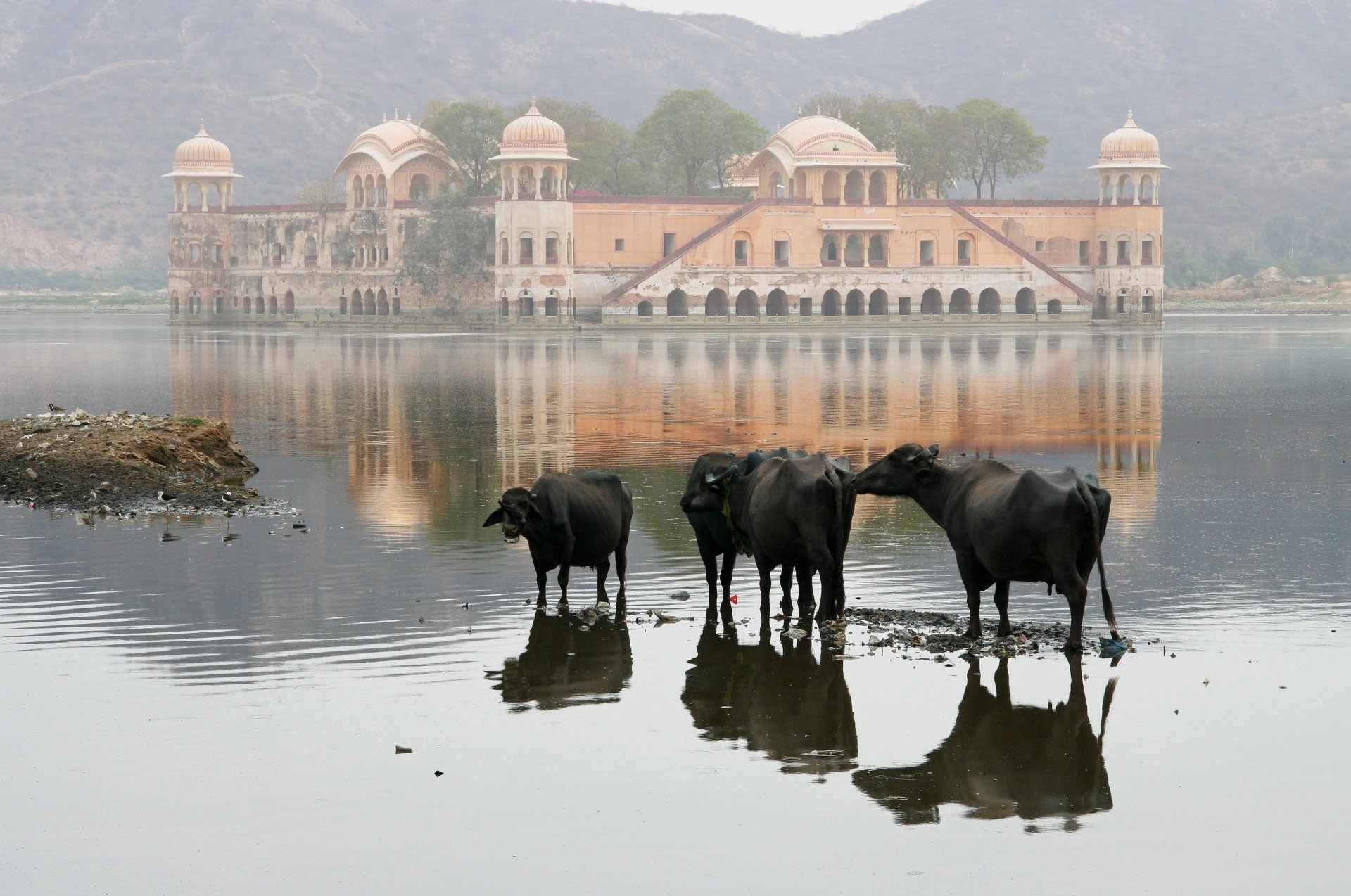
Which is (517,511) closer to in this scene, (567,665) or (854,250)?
(567,665)

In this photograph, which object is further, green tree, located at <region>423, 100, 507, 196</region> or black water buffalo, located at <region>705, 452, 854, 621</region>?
green tree, located at <region>423, 100, 507, 196</region>

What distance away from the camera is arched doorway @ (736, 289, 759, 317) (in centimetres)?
7400

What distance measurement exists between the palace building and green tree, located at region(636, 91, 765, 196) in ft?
5.70

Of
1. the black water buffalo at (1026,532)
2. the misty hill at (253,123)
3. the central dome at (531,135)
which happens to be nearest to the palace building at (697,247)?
the central dome at (531,135)

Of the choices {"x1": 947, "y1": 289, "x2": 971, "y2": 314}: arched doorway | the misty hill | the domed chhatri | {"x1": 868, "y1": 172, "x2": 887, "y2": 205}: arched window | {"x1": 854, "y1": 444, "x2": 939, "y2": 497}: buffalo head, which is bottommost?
{"x1": 854, "y1": 444, "x2": 939, "y2": 497}: buffalo head

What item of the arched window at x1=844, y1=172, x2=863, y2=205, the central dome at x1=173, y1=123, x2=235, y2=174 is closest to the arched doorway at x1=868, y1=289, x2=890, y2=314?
the arched window at x1=844, y1=172, x2=863, y2=205

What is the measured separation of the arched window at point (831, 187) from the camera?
77188 millimetres

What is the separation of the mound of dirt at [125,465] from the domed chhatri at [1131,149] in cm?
6932

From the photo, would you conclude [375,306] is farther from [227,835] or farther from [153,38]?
[153,38]

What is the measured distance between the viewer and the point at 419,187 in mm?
81750

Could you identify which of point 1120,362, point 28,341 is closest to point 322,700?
point 1120,362

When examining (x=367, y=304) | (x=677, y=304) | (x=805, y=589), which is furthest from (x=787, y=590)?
(x=367, y=304)

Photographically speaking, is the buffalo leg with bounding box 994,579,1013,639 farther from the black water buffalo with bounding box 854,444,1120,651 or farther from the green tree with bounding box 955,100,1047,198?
the green tree with bounding box 955,100,1047,198

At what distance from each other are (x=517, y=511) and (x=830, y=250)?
6814 cm
